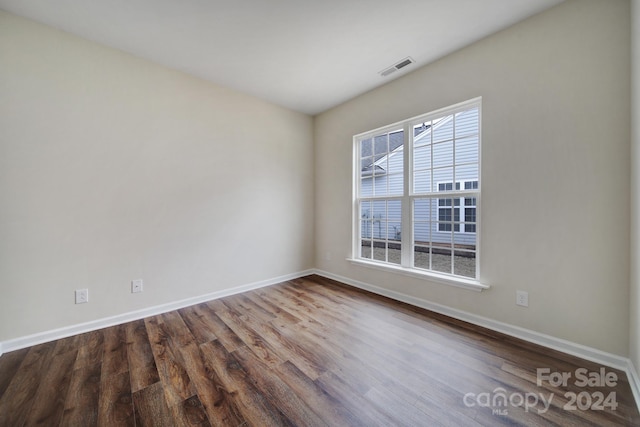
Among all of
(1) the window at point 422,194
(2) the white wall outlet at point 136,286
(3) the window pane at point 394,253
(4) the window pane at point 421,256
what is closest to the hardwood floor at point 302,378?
(2) the white wall outlet at point 136,286

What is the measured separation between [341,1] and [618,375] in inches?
130

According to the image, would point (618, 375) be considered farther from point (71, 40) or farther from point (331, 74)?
point (71, 40)

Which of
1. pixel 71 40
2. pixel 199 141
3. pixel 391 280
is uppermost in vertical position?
pixel 71 40

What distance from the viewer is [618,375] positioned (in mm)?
1585

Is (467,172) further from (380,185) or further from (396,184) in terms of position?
(380,185)

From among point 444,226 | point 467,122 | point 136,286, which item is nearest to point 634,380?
point 444,226

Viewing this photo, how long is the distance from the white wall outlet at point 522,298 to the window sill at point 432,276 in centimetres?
22

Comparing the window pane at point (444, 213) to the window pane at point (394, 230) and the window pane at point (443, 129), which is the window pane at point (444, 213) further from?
the window pane at point (443, 129)

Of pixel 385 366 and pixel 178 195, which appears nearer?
pixel 385 366

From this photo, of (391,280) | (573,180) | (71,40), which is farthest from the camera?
(391,280)

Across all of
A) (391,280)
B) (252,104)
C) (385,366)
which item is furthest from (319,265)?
(252,104)

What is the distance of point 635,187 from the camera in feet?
5.02

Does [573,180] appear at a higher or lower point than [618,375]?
higher

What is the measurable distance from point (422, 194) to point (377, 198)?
64cm
